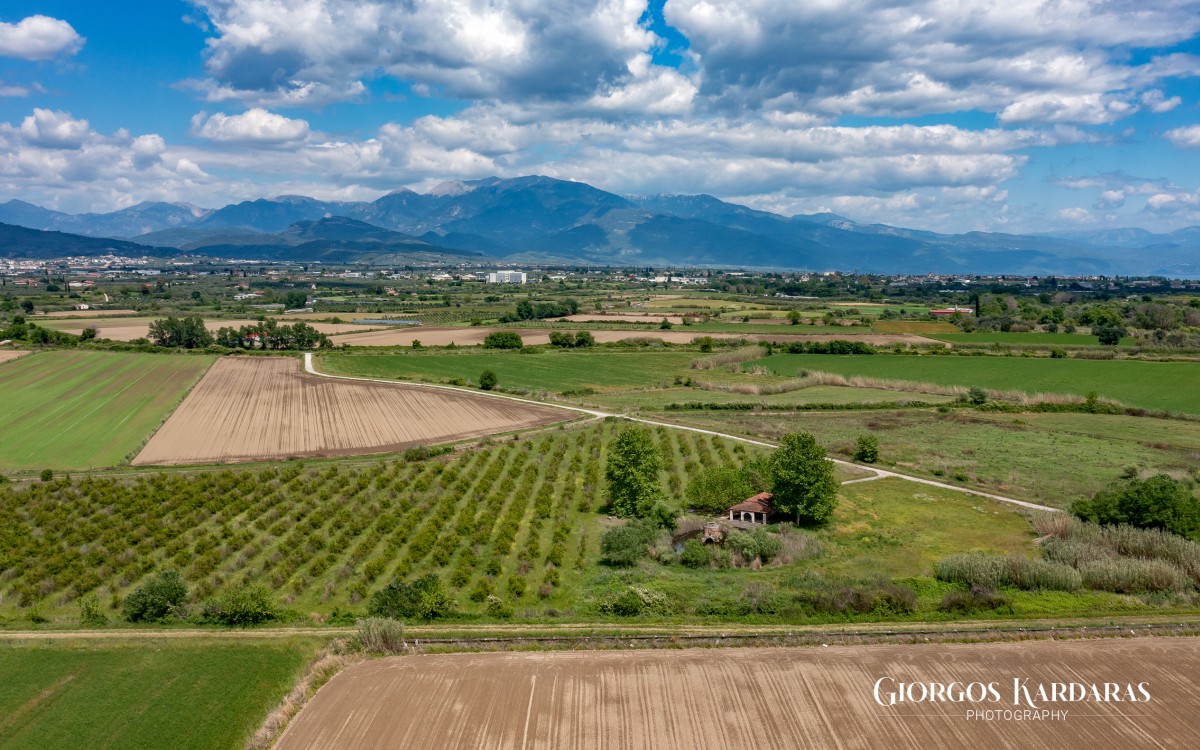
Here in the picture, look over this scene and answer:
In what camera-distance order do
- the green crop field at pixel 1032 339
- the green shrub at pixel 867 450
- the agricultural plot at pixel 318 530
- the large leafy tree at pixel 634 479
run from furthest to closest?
the green crop field at pixel 1032 339 < the green shrub at pixel 867 450 < the large leafy tree at pixel 634 479 < the agricultural plot at pixel 318 530

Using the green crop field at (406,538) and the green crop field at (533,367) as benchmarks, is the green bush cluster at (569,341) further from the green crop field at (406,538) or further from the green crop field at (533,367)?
the green crop field at (406,538)

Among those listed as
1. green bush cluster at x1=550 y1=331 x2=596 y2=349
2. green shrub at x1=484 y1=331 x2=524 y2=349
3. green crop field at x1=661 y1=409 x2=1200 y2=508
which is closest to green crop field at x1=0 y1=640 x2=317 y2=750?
green crop field at x1=661 y1=409 x2=1200 y2=508

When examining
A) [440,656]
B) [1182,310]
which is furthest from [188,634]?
[1182,310]

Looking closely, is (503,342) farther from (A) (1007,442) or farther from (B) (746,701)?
(B) (746,701)

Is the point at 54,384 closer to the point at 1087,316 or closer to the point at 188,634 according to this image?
the point at 188,634

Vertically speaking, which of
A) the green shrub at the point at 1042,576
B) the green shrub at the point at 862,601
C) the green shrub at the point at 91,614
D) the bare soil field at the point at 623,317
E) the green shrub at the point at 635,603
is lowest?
the green shrub at the point at 91,614

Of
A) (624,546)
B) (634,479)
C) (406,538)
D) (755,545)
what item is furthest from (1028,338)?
(406,538)

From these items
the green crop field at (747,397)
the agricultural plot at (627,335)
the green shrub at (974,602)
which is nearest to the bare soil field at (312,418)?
the green crop field at (747,397)

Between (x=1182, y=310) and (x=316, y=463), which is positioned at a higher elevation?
(x=1182, y=310)
